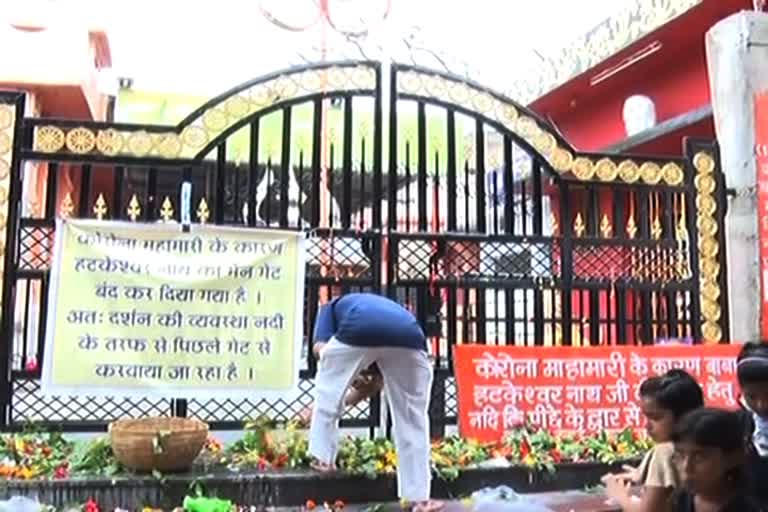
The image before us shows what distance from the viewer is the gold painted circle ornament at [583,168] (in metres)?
5.85

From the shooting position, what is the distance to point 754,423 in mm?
2494

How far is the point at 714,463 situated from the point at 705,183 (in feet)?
14.8

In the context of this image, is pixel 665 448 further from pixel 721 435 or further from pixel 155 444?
pixel 155 444

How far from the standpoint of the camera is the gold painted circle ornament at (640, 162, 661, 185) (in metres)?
6.02

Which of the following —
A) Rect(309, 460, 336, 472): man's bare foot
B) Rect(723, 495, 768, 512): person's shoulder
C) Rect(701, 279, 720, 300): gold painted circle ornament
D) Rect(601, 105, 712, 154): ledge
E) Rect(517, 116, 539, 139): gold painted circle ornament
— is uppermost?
Rect(601, 105, 712, 154): ledge

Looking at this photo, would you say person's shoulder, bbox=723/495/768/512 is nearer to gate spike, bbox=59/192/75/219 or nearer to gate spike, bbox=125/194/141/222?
gate spike, bbox=125/194/141/222

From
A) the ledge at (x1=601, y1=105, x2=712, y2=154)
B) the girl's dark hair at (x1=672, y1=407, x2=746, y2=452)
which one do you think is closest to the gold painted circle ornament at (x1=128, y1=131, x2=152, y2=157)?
the girl's dark hair at (x1=672, y1=407, x2=746, y2=452)

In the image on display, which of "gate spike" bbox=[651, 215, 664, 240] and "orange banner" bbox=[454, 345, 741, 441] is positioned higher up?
"gate spike" bbox=[651, 215, 664, 240]

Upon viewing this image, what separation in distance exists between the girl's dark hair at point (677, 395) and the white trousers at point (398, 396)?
1.57m

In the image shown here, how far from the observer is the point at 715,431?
2.06m

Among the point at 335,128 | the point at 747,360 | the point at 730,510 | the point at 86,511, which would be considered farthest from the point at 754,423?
the point at 335,128

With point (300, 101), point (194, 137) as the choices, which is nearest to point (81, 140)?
point (194, 137)

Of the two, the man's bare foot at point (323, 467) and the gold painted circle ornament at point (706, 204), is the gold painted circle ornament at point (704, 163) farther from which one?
the man's bare foot at point (323, 467)

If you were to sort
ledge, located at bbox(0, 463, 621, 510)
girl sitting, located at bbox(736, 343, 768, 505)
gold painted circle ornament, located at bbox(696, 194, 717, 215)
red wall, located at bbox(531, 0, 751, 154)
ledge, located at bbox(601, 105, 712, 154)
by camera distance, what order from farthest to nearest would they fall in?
red wall, located at bbox(531, 0, 751, 154) < ledge, located at bbox(601, 105, 712, 154) < gold painted circle ornament, located at bbox(696, 194, 717, 215) < ledge, located at bbox(0, 463, 621, 510) < girl sitting, located at bbox(736, 343, 768, 505)
